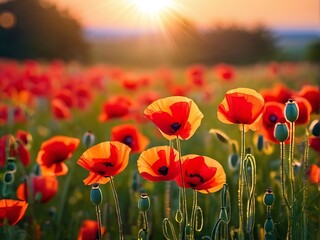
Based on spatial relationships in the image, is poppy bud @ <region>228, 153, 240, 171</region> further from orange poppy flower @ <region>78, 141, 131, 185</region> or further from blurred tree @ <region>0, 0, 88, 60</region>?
blurred tree @ <region>0, 0, 88, 60</region>

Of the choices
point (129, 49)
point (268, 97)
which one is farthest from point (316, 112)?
point (129, 49)

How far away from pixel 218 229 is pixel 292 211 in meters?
0.23

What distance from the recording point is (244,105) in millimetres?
1616

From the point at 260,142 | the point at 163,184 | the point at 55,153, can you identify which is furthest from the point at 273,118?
the point at 163,184

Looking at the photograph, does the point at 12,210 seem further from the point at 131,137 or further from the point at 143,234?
the point at 131,137

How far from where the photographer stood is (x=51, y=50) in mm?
24062

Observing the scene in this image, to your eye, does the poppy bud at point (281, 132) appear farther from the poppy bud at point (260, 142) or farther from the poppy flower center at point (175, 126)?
the poppy bud at point (260, 142)

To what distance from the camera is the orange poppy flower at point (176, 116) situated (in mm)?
1597

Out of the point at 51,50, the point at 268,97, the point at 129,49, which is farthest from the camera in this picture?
the point at 129,49

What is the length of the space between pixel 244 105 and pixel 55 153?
2.92 ft

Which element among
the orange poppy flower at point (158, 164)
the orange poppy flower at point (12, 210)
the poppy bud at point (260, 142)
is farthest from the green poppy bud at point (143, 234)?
the poppy bud at point (260, 142)

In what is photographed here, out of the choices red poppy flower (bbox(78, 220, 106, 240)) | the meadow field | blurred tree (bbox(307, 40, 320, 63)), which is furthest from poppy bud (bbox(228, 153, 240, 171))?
blurred tree (bbox(307, 40, 320, 63))

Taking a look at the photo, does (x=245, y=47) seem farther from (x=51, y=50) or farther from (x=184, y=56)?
(x=51, y=50)

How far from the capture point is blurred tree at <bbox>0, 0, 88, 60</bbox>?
23.1 metres
